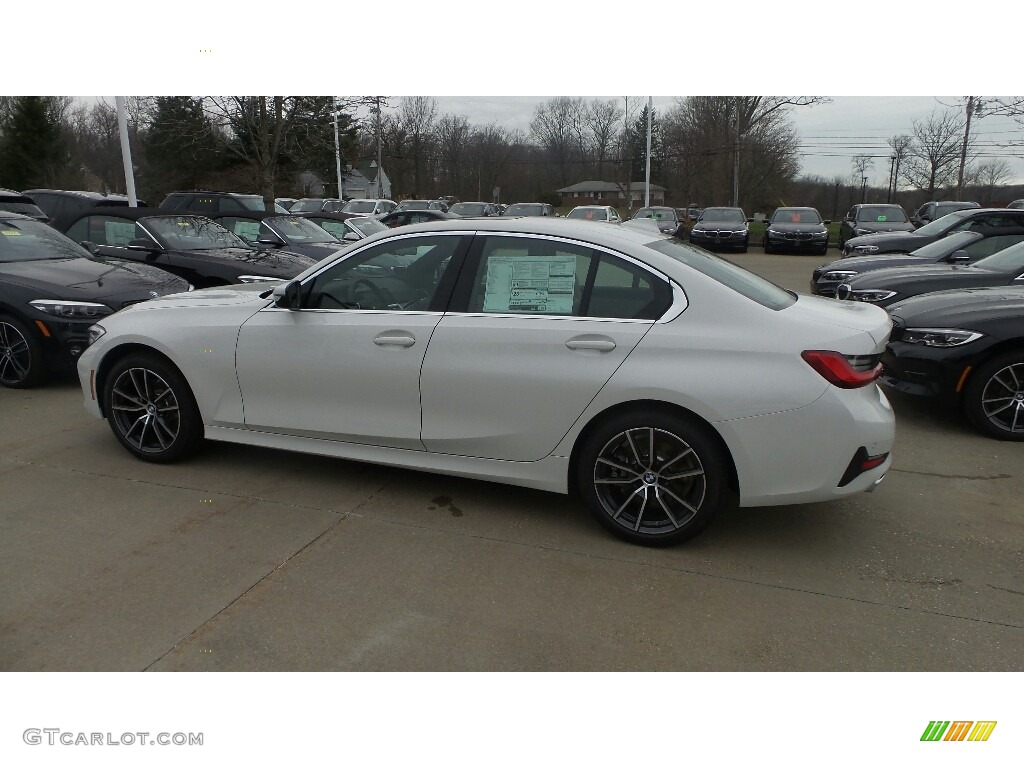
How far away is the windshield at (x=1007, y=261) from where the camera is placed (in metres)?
7.63

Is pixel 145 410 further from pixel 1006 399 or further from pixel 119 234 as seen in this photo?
pixel 119 234

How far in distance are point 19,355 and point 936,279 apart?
9215 mm

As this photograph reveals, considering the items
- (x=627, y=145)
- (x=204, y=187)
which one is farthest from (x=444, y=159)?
(x=204, y=187)

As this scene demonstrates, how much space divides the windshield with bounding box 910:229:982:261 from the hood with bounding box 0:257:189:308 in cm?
926

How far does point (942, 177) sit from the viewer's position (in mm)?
43406

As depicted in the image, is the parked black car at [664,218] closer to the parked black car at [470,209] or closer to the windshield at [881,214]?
the parked black car at [470,209]

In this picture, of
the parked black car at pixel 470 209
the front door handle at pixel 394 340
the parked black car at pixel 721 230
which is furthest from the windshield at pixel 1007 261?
the parked black car at pixel 470 209

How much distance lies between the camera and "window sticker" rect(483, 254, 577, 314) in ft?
12.8

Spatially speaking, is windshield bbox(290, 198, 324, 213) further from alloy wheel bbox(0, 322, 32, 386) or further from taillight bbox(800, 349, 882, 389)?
taillight bbox(800, 349, 882, 389)

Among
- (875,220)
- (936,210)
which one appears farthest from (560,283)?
(936,210)

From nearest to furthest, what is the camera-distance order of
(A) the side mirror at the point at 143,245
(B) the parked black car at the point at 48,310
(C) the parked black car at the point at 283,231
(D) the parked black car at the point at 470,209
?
(B) the parked black car at the point at 48,310 < (A) the side mirror at the point at 143,245 < (C) the parked black car at the point at 283,231 < (D) the parked black car at the point at 470,209

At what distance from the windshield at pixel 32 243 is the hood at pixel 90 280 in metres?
0.16

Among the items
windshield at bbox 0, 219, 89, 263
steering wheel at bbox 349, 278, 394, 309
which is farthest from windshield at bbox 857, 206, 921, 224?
steering wheel at bbox 349, 278, 394, 309

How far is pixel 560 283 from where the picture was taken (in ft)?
12.9
